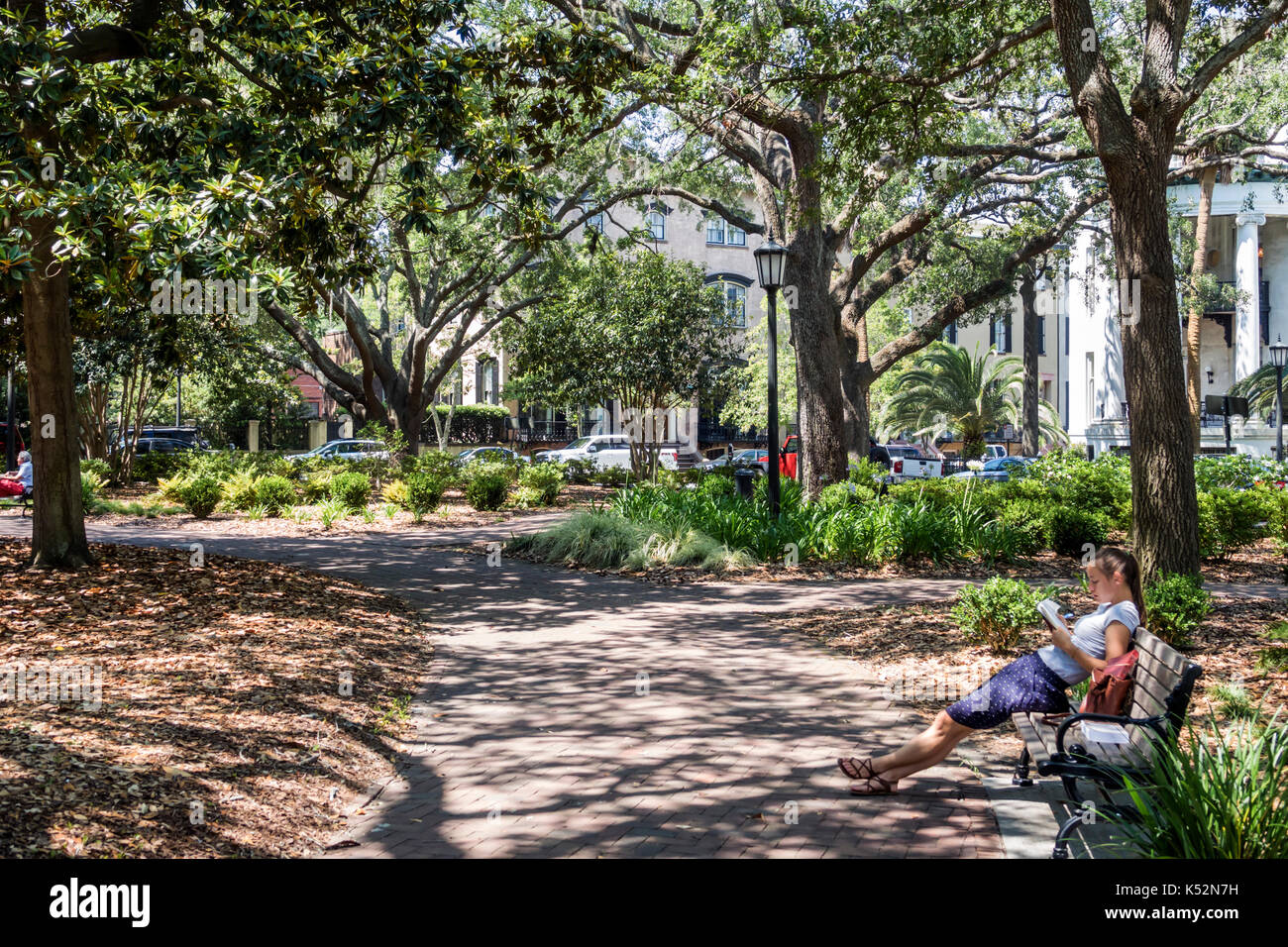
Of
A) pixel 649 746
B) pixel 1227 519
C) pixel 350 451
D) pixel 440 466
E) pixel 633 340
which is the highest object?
pixel 633 340

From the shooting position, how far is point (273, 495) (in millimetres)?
20641

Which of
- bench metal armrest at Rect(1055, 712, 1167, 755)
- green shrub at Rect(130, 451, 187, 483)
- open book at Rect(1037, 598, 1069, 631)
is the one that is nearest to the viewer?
bench metal armrest at Rect(1055, 712, 1167, 755)

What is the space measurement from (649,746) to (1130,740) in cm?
263

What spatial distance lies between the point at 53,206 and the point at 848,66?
817 centimetres

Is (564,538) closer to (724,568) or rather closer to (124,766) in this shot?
(724,568)

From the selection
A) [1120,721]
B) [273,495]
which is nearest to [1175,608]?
[1120,721]

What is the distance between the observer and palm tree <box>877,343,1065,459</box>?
44.0 m

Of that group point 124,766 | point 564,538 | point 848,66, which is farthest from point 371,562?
point 124,766

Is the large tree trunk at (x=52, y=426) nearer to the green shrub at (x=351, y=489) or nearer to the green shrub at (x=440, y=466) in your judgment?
the green shrub at (x=351, y=489)

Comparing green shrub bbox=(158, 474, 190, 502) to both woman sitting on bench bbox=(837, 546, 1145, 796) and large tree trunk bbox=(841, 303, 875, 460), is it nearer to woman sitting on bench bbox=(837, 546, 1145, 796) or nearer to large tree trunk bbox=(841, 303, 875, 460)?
large tree trunk bbox=(841, 303, 875, 460)

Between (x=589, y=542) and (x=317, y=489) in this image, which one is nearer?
(x=589, y=542)

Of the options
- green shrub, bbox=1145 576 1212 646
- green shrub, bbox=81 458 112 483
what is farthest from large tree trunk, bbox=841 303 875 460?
green shrub, bbox=81 458 112 483

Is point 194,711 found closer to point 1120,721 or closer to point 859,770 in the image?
point 859,770

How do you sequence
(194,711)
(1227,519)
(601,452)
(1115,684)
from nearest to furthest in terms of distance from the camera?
(1115,684) < (194,711) < (1227,519) < (601,452)
